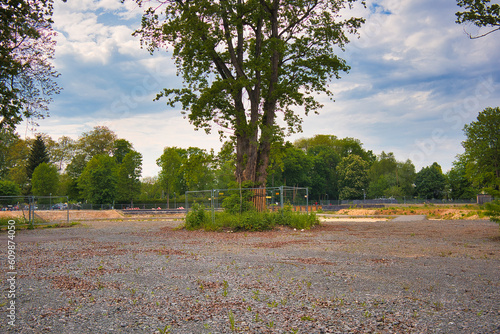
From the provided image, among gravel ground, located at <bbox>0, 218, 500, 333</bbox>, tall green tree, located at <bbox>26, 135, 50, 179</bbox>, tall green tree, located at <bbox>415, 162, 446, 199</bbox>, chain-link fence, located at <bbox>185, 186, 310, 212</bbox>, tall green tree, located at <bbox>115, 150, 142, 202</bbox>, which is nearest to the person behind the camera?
gravel ground, located at <bbox>0, 218, 500, 333</bbox>

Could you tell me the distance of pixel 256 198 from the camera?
19.4 m

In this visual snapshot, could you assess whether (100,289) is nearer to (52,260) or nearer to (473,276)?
(52,260)

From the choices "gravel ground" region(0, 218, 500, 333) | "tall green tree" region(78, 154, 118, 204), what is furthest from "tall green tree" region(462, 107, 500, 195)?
"gravel ground" region(0, 218, 500, 333)

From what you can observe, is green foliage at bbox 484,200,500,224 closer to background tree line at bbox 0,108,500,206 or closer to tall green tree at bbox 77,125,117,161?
background tree line at bbox 0,108,500,206

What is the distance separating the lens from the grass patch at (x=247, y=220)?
57.0 ft

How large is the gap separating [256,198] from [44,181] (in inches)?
2306

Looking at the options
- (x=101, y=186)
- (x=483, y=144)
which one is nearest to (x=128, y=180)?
(x=101, y=186)

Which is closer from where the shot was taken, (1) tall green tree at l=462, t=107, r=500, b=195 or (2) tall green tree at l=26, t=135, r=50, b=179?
(1) tall green tree at l=462, t=107, r=500, b=195

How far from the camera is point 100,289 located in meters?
5.78

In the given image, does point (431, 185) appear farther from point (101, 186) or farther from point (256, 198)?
point (256, 198)

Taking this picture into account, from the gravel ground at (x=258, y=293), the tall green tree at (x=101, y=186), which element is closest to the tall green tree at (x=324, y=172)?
the tall green tree at (x=101, y=186)

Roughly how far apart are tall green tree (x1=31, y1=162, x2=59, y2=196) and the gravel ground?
62.9 m

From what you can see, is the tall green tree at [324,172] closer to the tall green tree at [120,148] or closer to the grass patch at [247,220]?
the tall green tree at [120,148]

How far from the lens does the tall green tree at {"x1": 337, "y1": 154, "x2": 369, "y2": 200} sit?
263 feet
